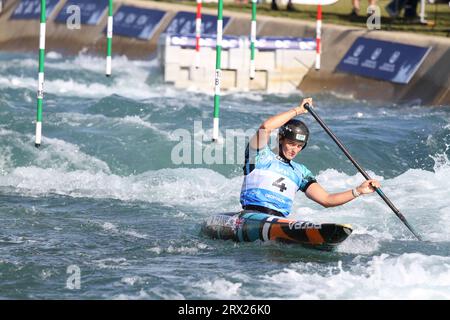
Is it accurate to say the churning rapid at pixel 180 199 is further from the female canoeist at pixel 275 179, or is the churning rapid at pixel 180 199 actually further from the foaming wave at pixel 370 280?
the female canoeist at pixel 275 179

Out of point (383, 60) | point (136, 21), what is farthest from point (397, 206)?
point (136, 21)

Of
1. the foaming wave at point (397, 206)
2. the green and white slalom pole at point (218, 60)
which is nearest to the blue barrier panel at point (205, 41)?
the green and white slalom pole at point (218, 60)

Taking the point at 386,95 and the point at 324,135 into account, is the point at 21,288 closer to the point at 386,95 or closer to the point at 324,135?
the point at 324,135

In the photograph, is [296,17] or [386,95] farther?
[296,17]

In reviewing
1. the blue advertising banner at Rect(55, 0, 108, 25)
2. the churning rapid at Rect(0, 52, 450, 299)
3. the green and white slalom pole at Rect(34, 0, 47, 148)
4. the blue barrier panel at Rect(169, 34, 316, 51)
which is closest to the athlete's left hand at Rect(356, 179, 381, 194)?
the churning rapid at Rect(0, 52, 450, 299)

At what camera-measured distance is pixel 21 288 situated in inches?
337

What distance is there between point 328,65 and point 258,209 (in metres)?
11.0

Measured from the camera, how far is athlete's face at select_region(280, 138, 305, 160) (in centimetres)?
971

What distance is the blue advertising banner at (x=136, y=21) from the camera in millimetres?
24909

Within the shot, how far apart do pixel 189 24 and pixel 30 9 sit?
6775 mm

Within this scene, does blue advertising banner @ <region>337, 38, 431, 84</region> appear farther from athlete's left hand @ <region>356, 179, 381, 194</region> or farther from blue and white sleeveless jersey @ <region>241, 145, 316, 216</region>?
athlete's left hand @ <region>356, 179, 381, 194</region>

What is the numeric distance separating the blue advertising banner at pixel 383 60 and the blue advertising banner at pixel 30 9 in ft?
33.8

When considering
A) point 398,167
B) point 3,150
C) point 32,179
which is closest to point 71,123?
point 3,150

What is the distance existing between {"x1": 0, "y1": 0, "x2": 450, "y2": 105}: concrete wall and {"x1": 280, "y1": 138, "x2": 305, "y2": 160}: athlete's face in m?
8.25
